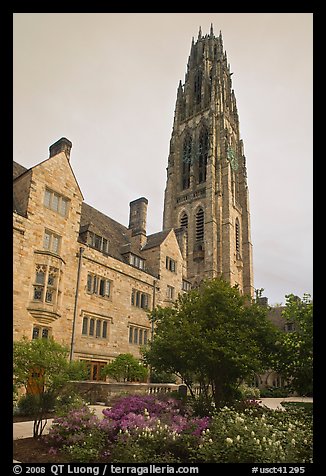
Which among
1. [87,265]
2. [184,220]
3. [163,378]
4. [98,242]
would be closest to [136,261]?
[98,242]

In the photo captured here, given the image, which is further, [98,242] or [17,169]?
[98,242]

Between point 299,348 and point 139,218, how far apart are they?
80.5 feet

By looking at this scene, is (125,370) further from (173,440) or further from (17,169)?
(17,169)

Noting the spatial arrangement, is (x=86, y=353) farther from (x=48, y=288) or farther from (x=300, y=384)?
(x=300, y=384)

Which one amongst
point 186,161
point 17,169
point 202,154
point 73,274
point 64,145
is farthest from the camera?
point 186,161

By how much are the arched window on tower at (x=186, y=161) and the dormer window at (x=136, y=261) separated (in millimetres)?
39355

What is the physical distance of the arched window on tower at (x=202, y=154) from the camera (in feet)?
221

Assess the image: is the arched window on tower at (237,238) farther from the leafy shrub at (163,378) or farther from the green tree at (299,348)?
the green tree at (299,348)

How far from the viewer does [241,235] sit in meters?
65.4

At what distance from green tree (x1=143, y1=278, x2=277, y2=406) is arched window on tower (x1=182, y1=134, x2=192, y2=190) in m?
54.3

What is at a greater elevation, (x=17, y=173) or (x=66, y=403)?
(x=17, y=173)

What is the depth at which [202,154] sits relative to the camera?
2719 inches

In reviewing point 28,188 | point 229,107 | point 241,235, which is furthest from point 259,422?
point 229,107

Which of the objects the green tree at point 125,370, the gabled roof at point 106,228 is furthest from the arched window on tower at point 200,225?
the green tree at point 125,370
